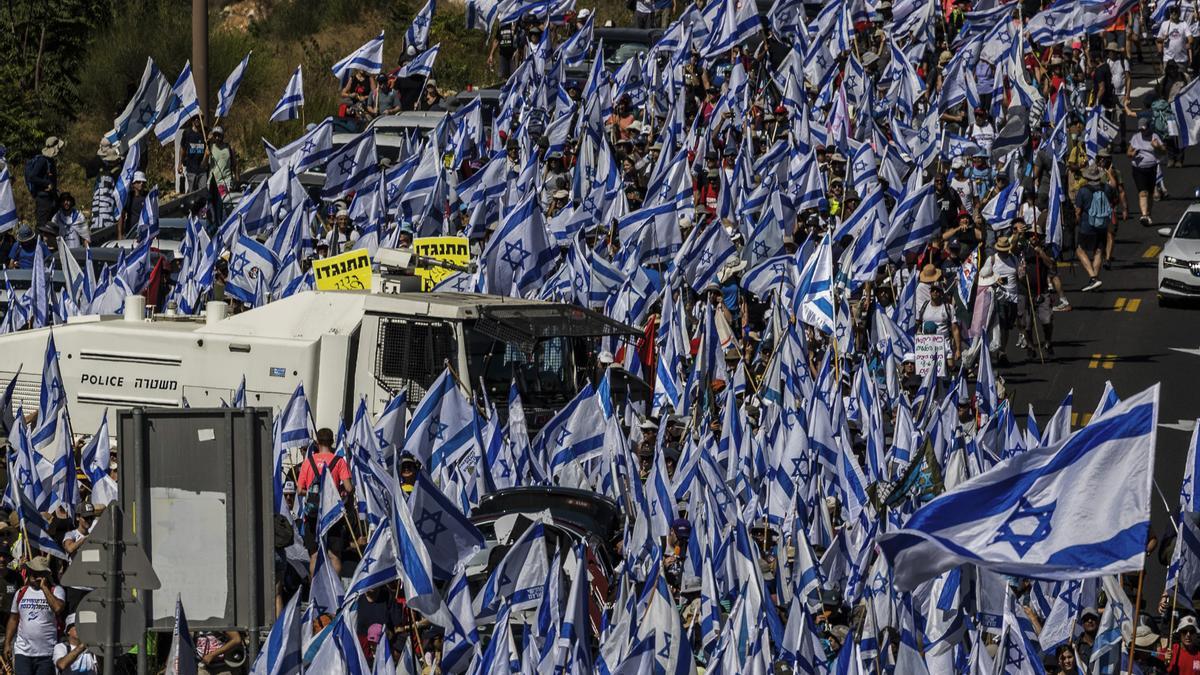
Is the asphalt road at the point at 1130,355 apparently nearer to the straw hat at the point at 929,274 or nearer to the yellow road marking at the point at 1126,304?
the yellow road marking at the point at 1126,304

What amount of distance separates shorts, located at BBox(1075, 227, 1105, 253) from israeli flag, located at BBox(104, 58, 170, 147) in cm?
1284

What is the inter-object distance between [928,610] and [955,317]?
10196 mm

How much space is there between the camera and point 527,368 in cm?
2573

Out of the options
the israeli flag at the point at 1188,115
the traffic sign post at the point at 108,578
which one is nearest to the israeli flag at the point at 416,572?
the traffic sign post at the point at 108,578

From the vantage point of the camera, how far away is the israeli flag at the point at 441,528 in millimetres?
19594

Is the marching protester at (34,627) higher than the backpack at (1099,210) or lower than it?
lower

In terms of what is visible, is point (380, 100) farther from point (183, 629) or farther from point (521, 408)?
point (183, 629)

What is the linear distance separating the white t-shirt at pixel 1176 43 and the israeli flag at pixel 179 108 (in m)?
16.1

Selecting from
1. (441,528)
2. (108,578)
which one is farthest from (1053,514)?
(441,528)

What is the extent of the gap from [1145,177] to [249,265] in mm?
14304

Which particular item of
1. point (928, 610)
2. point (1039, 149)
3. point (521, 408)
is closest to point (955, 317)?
point (1039, 149)

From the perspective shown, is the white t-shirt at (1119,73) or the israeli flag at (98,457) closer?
the israeli flag at (98,457)

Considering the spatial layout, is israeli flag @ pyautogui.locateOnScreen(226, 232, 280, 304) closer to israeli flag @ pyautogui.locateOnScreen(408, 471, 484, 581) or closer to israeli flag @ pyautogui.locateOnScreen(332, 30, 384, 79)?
israeli flag @ pyautogui.locateOnScreen(332, 30, 384, 79)

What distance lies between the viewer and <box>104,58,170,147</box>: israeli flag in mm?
35781
